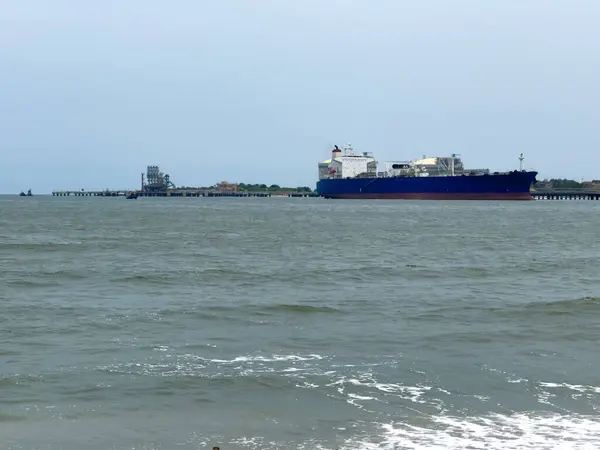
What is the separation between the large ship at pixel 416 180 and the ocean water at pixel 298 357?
95218 mm

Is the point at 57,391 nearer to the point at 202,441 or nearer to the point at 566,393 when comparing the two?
the point at 202,441

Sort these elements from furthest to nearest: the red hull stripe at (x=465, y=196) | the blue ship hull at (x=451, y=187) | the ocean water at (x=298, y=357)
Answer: the red hull stripe at (x=465, y=196) < the blue ship hull at (x=451, y=187) < the ocean water at (x=298, y=357)

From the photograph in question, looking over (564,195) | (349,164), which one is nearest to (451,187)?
(349,164)

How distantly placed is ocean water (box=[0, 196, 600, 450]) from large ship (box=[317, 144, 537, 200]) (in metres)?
95.2

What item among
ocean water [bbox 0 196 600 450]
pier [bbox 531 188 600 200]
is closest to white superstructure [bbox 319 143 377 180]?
pier [bbox 531 188 600 200]

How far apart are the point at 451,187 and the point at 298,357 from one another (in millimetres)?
114287

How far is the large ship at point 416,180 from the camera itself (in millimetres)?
122438

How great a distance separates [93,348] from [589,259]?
24.8m

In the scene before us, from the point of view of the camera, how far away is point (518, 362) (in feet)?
44.4

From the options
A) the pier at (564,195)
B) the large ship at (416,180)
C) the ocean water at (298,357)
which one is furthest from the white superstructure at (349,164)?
the ocean water at (298,357)

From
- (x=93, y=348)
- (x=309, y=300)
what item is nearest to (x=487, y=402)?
(x=93, y=348)

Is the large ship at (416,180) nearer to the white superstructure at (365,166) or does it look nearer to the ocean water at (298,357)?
the white superstructure at (365,166)

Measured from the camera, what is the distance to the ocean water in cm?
985

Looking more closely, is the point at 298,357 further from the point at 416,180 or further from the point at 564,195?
the point at 564,195
